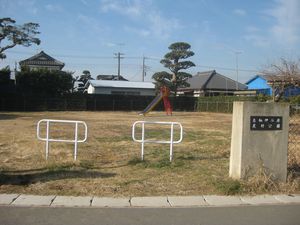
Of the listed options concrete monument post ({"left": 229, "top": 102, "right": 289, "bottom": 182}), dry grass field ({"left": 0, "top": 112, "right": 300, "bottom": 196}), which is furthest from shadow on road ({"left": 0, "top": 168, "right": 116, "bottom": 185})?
concrete monument post ({"left": 229, "top": 102, "right": 289, "bottom": 182})

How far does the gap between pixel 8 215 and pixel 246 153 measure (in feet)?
12.9

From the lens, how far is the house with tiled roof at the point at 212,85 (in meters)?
60.2

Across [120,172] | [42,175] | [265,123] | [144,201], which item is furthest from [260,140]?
[42,175]

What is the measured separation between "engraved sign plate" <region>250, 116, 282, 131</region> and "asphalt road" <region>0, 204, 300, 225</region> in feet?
5.60

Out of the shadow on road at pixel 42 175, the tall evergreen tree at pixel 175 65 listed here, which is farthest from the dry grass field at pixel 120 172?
the tall evergreen tree at pixel 175 65

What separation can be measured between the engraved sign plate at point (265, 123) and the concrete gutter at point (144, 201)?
1266mm

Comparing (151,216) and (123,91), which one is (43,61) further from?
(151,216)

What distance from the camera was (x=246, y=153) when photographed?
720cm

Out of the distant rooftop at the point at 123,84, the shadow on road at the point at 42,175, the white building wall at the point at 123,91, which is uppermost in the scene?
the distant rooftop at the point at 123,84

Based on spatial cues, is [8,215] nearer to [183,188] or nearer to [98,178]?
[98,178]

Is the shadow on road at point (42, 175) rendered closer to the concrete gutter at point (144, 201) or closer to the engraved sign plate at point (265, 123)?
the concrete gutter at point (144, 201)

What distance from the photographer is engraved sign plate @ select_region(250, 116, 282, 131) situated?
284 inches

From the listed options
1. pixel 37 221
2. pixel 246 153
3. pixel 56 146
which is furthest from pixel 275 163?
pixel 56 146

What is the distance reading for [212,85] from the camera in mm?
61219
